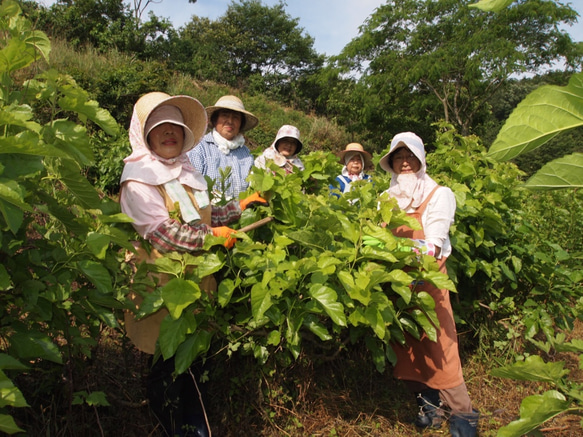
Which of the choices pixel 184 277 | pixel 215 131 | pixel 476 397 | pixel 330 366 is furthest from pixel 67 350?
pixel 476 397

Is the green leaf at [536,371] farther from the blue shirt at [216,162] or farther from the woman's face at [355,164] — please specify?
the woman's face at [355,164]

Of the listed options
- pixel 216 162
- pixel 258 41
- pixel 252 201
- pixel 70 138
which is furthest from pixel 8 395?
pixel 258 41

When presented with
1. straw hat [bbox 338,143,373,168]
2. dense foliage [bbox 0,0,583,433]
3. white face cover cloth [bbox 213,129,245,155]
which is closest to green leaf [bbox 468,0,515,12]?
dense foliage [bbox 0,0,583,433]

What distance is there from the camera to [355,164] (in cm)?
462

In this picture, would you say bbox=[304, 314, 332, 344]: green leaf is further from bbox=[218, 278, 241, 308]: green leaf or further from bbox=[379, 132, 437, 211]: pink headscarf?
bbox=[379, 132, 437, 211]: pink headscarf

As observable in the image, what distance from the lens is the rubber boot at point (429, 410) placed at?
258 centimetres

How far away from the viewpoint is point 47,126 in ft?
4.15

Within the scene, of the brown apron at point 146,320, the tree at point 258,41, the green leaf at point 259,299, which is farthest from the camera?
the tree at point 258,41

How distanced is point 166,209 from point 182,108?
603mm

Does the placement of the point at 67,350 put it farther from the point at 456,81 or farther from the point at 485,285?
the point at 456,81

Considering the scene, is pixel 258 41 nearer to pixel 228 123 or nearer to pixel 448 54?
pixel 448 54

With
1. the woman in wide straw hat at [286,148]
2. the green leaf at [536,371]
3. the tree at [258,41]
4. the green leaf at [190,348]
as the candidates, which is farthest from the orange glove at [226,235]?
the tree at [258,41]

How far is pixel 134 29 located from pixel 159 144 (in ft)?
54.0

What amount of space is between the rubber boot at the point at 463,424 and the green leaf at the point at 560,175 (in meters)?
2.40
